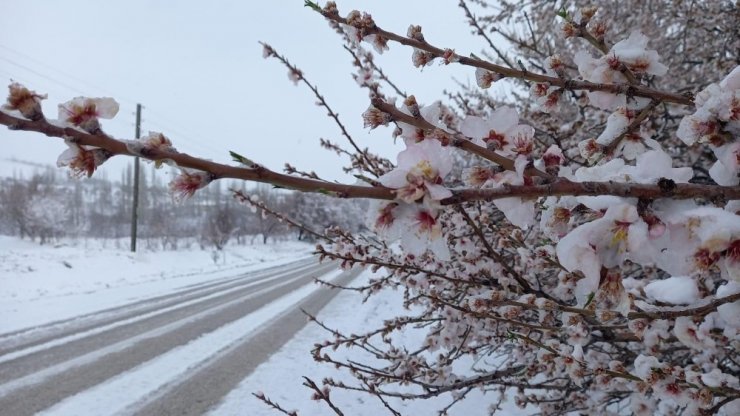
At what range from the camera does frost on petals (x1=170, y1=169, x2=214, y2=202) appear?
0.78 m

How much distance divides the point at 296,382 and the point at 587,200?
6399 mm

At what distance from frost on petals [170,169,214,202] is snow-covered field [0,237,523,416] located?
3828 millimetres

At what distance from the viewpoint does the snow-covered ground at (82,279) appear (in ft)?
39.0

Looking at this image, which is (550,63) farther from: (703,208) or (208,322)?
(208,322)

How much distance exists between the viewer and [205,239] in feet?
131

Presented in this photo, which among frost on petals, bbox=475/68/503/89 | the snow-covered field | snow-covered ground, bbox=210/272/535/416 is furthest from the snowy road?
frost on petals, bbox=475/68/503/89

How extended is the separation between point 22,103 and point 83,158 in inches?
4.3

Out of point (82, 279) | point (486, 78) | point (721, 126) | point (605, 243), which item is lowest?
point (82, 279)

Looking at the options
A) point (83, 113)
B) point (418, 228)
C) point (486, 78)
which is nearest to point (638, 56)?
point (486, 78)

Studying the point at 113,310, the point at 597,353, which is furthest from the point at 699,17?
the point at 113,310

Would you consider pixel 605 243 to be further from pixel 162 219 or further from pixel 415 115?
pixel 162 219

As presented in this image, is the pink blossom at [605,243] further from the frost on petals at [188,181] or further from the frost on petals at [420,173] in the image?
the frost on petals at [188,181]

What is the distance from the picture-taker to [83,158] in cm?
78

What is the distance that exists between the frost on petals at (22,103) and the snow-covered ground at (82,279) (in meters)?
11.1
